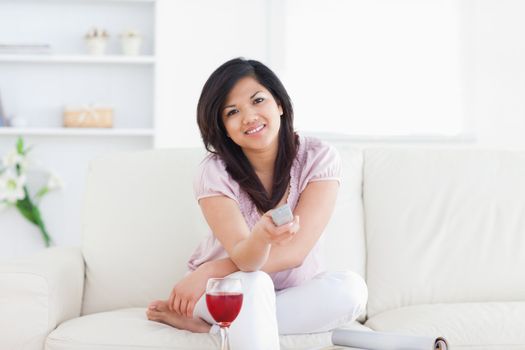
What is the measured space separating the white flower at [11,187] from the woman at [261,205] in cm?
223

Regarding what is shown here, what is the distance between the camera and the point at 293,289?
6.51 ft

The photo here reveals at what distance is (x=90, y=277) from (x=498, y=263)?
4.24 ft

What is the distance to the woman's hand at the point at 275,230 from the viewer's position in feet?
5.39

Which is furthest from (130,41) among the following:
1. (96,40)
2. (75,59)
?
(75,59)

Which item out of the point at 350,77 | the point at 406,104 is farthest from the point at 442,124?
the point at 350,77

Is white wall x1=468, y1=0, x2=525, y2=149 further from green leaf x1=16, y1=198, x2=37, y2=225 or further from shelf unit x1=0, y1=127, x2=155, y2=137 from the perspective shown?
green leaf x1=16, y1=198, x2=37, y2=225

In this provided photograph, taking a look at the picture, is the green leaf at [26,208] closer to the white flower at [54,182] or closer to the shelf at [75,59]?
the white flower at [54,182]

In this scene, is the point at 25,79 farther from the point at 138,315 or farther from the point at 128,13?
the point at 138,315

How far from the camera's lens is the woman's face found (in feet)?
Answer: 6.77

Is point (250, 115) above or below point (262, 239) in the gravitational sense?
above

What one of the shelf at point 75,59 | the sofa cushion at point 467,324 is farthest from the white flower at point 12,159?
the sofa cushion at point 467,324

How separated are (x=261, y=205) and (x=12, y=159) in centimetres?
250

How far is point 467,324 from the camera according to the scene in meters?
2.01

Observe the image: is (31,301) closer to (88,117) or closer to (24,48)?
(88,117)
